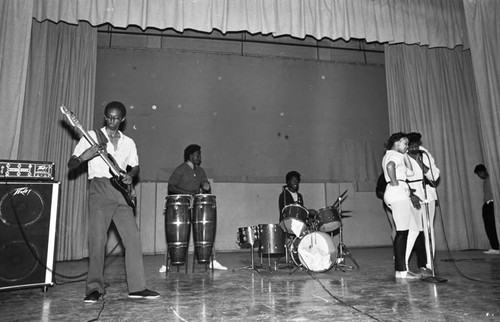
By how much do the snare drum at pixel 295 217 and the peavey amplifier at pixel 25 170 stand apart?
2.44 metres

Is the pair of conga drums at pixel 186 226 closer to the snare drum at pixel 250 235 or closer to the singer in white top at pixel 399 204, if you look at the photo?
the snare drum at pixel 250 235

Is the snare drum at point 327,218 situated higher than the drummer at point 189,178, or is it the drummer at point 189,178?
the drummer at point 189,178

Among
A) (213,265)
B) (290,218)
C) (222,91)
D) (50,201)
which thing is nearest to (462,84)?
(222,91)

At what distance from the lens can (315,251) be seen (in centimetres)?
423

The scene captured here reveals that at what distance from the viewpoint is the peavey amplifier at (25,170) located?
3.03 m

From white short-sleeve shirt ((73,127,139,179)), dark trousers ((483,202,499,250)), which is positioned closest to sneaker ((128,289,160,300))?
white short-sleeve shirt ((73,127,139,179))

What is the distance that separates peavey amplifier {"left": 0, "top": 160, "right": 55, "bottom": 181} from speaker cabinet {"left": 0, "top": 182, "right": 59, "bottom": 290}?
0.22ft

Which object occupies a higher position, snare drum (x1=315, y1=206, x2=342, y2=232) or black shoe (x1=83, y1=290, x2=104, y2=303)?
snare drum (x1=315, y1=206, x2=342, y2=232)

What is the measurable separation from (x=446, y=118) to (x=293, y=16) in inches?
154

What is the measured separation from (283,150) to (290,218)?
3.57 meters

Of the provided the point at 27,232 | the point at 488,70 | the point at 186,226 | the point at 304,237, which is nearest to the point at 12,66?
the point at 27,232

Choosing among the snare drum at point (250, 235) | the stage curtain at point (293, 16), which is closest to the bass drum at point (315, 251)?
the snare drum at point (250, 235)

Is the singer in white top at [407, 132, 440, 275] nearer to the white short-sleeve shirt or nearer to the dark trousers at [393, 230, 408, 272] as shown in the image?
the dark trousers at [393, 230, 408, 272]

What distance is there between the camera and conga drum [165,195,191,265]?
4.30m
